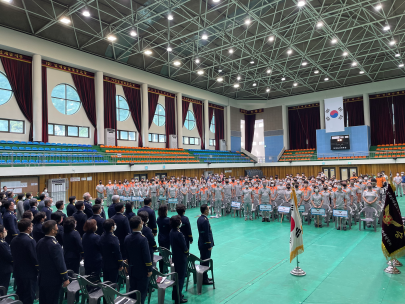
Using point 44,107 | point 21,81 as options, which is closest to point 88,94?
point 44,107

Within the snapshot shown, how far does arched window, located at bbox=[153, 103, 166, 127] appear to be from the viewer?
94.7ft

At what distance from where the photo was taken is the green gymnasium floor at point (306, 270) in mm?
5125

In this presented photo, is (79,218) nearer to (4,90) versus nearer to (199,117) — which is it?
(4,90)

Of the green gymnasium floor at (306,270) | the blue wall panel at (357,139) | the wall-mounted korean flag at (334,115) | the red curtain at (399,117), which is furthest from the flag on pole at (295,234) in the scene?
the red curtain at (399,117)

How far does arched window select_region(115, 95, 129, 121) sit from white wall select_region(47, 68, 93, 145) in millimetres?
3293

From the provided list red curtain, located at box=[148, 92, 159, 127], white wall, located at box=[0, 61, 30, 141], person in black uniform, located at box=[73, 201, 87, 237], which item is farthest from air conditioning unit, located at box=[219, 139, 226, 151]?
person in black uniform, located at box=[73, 201, 87, 237]

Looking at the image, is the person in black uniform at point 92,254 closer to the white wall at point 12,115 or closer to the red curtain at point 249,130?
the white wall at point 12,115

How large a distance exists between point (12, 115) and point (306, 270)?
2067cm

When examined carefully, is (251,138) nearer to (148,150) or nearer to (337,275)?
(148,150)

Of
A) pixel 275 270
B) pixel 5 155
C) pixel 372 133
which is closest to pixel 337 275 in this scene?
pixel 275 270

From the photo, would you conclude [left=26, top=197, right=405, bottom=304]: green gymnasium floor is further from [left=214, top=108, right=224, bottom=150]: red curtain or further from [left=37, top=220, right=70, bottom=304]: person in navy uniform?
[left=214, top=108, right=224, bottom=150]: red curtain

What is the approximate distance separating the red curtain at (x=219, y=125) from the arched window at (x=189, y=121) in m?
4.03

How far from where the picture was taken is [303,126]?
36.5m

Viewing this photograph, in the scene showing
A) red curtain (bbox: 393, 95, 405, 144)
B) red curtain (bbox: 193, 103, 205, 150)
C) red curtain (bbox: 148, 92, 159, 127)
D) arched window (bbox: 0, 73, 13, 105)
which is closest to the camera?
arched window (bbox: 0, 73, 13, 105)
